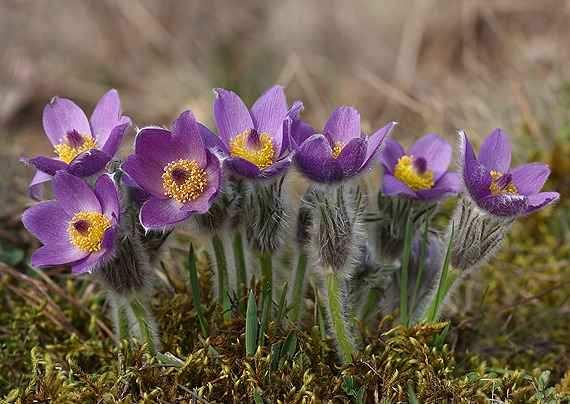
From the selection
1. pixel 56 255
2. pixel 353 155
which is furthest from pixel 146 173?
pixel 353 155

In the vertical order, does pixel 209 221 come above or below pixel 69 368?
above

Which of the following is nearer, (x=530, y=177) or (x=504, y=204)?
(x=504, y=204)

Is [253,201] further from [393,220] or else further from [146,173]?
[393,220]

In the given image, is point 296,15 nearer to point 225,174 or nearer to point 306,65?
point 306,65

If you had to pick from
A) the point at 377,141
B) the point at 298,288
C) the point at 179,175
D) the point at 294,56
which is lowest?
the point at 294,56

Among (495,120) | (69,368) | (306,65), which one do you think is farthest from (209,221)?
(306,65)

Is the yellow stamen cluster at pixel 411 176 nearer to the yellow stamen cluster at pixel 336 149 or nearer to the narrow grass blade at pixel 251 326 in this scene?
the yellow stamen cluster at pixel 336 149

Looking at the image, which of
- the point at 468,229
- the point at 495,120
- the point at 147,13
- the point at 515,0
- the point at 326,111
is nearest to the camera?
the point at 468,229

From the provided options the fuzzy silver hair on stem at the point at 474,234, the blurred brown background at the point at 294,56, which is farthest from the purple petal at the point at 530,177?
the blurred brown background at the point at 294,56
